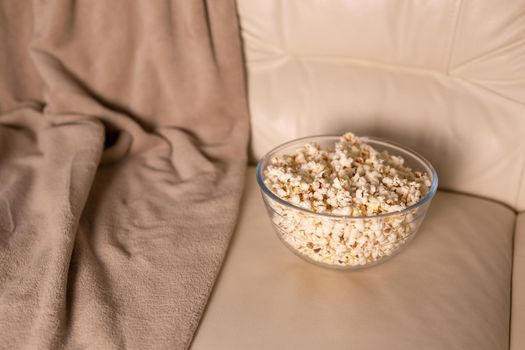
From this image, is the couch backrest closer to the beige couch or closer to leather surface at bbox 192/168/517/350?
the beige couch

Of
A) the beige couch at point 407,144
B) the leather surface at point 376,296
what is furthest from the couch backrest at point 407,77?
the leather surface at point 376,296

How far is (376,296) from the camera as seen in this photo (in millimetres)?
878

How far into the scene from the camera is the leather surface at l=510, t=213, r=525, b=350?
83 cm

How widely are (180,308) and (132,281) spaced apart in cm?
10

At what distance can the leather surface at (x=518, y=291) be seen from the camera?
83 cm

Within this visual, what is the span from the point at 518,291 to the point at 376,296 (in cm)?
25

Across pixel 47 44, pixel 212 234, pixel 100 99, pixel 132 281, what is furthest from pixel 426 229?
pixel 47 44

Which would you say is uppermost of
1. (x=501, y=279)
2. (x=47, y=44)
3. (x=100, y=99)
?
(x=47, y=44)

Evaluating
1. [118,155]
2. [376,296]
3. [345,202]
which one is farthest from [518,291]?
[118,155]

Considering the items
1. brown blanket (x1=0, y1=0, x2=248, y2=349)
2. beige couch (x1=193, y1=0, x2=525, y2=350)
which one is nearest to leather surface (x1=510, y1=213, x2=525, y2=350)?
beige couch (x1=193, y1=0, x2=525, y2=350)

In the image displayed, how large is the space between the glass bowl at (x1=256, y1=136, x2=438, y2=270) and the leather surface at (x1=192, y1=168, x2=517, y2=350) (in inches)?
1.7

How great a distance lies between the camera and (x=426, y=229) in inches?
40.3

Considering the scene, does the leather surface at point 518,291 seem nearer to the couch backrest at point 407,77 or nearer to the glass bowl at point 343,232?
the couch backrest at point 407,77

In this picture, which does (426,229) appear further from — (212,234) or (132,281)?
(132,281)
